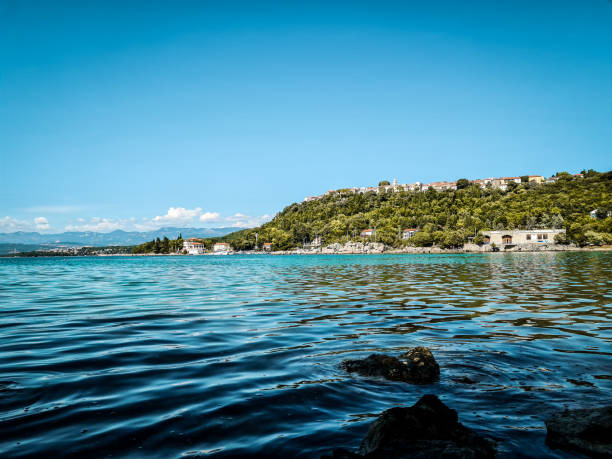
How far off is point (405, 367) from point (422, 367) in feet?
0.93

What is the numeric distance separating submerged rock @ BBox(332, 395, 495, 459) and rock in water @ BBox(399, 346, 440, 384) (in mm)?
2256

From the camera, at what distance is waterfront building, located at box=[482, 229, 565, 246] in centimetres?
14950

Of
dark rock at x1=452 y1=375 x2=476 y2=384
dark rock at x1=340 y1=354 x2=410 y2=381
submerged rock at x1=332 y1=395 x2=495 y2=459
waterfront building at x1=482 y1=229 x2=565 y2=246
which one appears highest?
waterfront building at x1=482 y1=229 x2=565 y2=246

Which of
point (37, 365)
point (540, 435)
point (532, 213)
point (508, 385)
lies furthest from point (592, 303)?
point (532, 213)

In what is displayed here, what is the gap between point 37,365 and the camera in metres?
7.70

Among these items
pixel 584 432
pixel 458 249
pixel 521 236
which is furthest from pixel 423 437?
pixel 458 249

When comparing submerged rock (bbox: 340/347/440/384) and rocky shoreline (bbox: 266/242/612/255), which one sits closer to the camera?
submerged rock (bbox: 340/347/440/384)

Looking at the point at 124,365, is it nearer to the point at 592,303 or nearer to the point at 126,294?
the point at 126,294

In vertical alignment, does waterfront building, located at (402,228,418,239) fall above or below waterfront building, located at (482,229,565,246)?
Result: above

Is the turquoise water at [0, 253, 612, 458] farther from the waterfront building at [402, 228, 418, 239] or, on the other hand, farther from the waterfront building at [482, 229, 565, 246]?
the waterfront building at [402, 228, 418, 239]

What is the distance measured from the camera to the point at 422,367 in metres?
6.93

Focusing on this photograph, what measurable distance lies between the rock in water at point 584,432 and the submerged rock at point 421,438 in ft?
2.58

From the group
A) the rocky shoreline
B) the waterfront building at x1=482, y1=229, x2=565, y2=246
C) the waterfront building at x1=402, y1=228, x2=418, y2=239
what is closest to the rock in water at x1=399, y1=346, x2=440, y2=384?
the rocky shoreline

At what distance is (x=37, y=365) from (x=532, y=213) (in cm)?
19272
